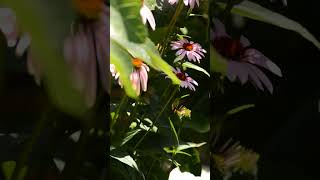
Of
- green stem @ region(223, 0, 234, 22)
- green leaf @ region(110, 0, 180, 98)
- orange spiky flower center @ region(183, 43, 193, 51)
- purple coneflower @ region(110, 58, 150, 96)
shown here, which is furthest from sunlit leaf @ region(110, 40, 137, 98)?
orange spiky flower center @ region(183, 43, 193, 51)

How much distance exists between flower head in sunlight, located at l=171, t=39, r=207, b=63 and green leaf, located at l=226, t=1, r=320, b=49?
0.15 m

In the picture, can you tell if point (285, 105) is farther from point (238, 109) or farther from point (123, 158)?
point (123, 158)

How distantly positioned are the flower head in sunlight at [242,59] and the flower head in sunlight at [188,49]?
0.33ft

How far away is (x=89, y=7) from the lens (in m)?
0.42

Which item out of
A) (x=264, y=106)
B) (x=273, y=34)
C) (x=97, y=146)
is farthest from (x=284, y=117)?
(x=97, y=146)

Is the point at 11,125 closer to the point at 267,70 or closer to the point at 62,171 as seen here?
the point at 62,171

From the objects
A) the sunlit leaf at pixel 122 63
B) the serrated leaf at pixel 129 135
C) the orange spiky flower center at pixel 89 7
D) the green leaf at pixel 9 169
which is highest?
the orange spiky flower center at pixel 89 7

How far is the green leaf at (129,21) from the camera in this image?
1.42 ft

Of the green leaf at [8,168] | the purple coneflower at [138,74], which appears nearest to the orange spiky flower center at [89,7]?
the green leaf at [8,168]

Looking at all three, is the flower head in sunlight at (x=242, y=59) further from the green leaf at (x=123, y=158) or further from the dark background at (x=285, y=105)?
the green leaf at (x=123, y=158)

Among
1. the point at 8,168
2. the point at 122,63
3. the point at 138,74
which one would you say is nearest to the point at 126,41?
the point at 122,63

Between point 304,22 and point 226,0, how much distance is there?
15 cm

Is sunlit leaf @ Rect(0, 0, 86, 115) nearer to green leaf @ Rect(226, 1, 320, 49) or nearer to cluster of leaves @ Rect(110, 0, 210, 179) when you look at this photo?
cluster of leaves @ Rect(110, 0, 210, 179)

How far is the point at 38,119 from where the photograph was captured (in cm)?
43
